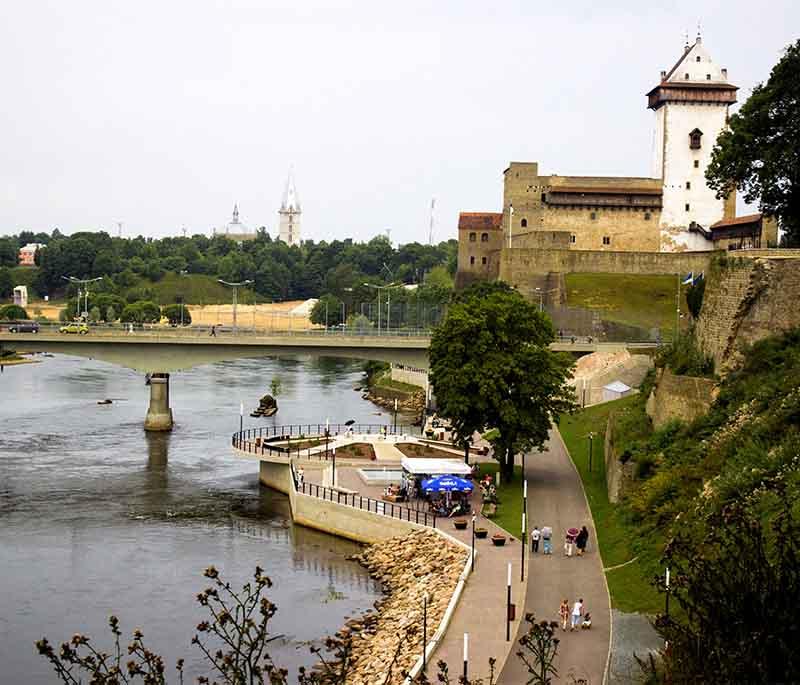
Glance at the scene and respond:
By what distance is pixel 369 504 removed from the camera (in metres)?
48.4

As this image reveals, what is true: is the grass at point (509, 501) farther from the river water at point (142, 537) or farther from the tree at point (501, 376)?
the river water at point (142, 537)

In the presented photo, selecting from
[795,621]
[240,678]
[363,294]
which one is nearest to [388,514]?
[795,621]

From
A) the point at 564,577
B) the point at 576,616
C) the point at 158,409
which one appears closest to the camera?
the point at 576,616

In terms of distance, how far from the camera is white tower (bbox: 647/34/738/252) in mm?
110812

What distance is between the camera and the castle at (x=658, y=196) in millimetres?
110812

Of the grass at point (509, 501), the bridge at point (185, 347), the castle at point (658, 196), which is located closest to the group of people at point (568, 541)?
the grass at point (509, 501)

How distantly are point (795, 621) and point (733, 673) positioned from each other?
1.34m

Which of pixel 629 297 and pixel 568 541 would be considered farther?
pixel 629 297

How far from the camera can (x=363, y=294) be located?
160875 mm

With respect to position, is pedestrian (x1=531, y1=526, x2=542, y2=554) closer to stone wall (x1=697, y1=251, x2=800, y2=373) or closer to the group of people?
the group of people

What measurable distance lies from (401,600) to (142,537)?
13041 millimetres

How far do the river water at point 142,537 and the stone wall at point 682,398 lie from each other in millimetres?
12454

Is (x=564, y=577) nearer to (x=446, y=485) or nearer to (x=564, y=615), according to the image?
(x=564, y=615)

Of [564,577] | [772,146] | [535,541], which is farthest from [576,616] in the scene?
[772,146]
